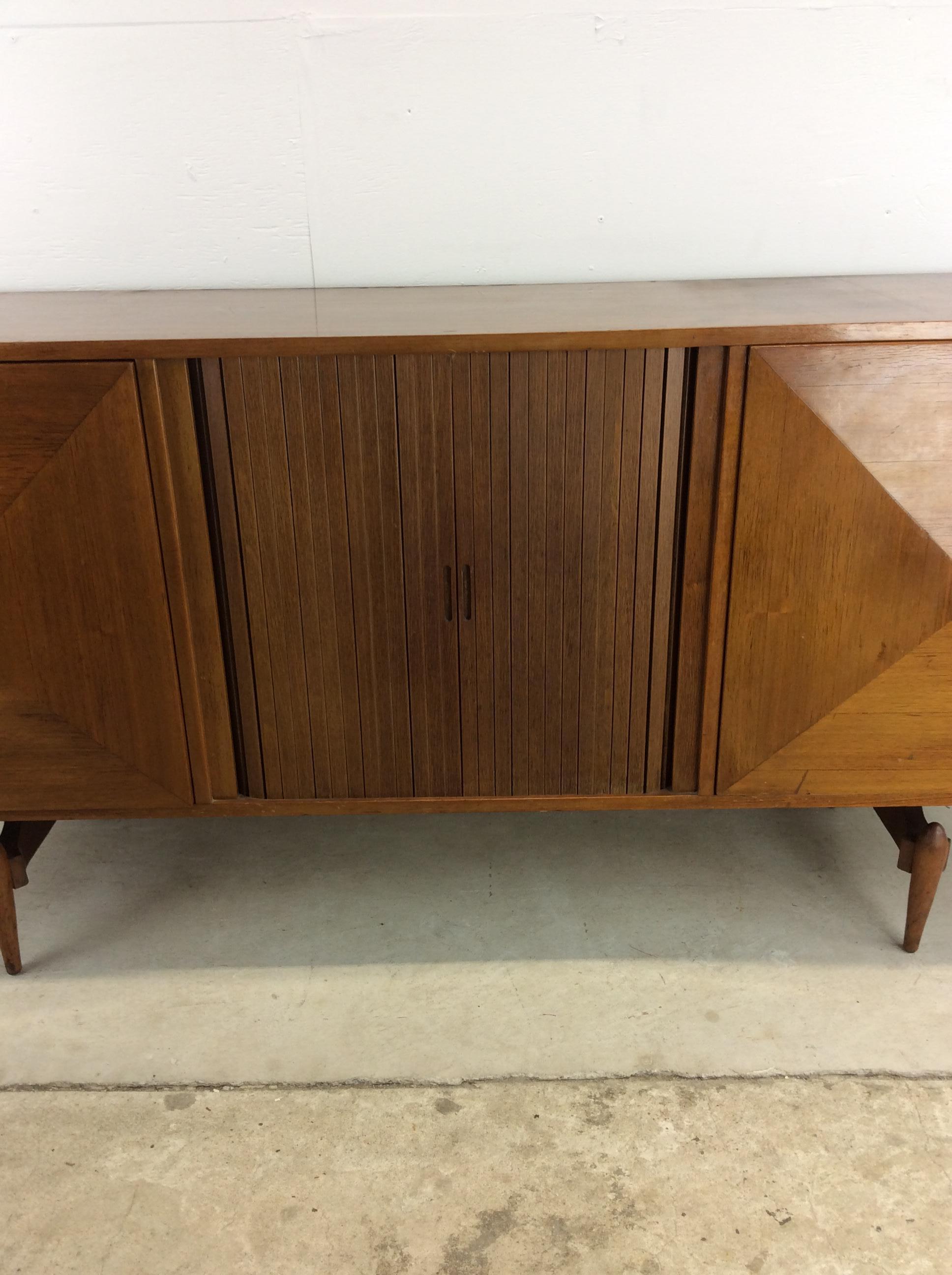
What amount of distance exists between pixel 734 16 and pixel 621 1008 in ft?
5.27

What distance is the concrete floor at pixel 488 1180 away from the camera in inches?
44.5

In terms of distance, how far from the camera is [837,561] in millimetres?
1367

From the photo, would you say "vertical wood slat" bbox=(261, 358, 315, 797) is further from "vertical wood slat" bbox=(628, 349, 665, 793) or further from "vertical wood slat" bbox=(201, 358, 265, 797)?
"vertical wood slat" bbox=(628, 349, 665, 793)

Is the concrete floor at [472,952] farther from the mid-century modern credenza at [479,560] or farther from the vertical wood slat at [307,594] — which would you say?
the vertical wood slat at [307,594]

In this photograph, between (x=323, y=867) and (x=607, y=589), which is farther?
(x=323, y=867)

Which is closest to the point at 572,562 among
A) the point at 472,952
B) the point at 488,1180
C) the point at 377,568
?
the point at 377,568

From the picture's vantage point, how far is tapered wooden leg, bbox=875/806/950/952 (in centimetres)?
153

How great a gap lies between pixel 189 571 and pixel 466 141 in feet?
3.07

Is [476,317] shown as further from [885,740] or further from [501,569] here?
[885,740]

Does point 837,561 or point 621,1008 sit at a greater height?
point 837,561

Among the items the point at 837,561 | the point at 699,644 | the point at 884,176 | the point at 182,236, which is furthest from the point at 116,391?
the point at 884,176

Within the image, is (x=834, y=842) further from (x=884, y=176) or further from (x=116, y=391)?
(x=116, y=391)

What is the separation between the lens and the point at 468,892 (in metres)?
1.75

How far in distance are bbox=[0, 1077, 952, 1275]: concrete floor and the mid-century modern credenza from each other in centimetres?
38
